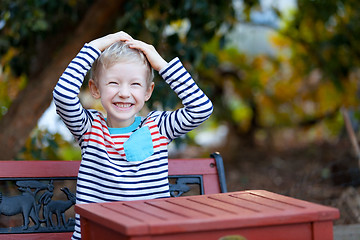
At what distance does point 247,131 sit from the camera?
24.1ft

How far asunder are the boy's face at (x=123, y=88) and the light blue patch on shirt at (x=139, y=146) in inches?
3.3

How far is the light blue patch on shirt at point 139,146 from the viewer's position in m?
2.30

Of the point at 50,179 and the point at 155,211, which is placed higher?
the point at 50,179

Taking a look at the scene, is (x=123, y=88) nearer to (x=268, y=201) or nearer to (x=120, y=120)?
(x=120, y=120)

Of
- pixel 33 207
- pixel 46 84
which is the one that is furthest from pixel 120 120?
pixel 46 84

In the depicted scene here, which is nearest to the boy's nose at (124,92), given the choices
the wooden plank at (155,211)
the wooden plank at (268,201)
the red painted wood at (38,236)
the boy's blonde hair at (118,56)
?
the boy's blonde hair at (118,56)

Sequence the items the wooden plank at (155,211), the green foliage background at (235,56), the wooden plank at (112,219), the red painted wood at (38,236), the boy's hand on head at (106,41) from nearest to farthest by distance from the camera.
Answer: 1. the wooden plank at (112,219)
2. the wooden plank at (155,211)
3. the boy's hand on head at (106,41)
4. the red painted wood at (38,236)
5. the green foliage background at (235,56)

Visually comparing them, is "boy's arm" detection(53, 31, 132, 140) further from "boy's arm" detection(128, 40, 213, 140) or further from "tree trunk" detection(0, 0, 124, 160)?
"tree trunk" detection(0, 0, 124, 160)

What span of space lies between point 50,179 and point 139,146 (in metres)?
0.57

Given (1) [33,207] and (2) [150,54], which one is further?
(1) [33,207]

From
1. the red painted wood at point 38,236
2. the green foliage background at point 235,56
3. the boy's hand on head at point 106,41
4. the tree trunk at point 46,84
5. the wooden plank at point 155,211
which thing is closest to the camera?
the wooden plank at point 155,211

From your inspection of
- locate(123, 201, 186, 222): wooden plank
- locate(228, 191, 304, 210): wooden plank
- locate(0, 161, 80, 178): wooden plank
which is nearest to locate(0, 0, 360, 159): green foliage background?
locate(0, 161, 80, 178): wooden plank

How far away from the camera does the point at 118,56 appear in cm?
233

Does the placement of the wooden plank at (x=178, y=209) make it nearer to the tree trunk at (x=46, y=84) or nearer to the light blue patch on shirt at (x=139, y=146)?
the light blue patch on shirt at (x=139, y=146)
